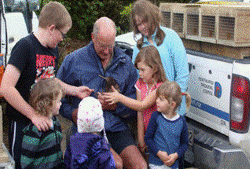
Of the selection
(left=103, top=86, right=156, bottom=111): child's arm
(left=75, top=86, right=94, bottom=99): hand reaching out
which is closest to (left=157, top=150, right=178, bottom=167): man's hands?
A: (left=103, top=86, right=156, bottom=111): child's arm

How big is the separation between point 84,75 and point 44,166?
97 cm

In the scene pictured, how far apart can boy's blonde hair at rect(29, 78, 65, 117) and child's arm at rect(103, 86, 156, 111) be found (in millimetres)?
529

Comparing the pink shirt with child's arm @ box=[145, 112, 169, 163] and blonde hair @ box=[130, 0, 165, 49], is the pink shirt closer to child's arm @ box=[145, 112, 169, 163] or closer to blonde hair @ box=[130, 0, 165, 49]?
child's arm @ box=[145, 112, 169, 163]

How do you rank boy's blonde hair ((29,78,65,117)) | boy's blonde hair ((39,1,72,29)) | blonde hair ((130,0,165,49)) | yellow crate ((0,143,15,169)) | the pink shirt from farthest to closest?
blonde hair ((130,0,165,49)) < the pink shirt < boy's blonde hair ((39,1,72,29)) < boy's blonde hair ((29,78,65,117)) < yellow crate ((0,143,15,169))

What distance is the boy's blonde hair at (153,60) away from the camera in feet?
11.4

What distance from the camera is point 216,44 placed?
12.9 ft

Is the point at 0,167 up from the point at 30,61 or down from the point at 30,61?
down

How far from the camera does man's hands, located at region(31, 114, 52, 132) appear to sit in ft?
9.82

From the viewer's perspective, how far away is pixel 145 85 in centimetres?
364

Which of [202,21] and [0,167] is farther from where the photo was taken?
[202,21]

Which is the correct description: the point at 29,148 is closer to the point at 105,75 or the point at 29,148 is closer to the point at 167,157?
the point at 105,75

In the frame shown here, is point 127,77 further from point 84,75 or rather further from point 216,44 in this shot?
point 216,44

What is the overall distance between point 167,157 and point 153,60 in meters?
0.88

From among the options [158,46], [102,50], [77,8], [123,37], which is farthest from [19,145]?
[77,8]
